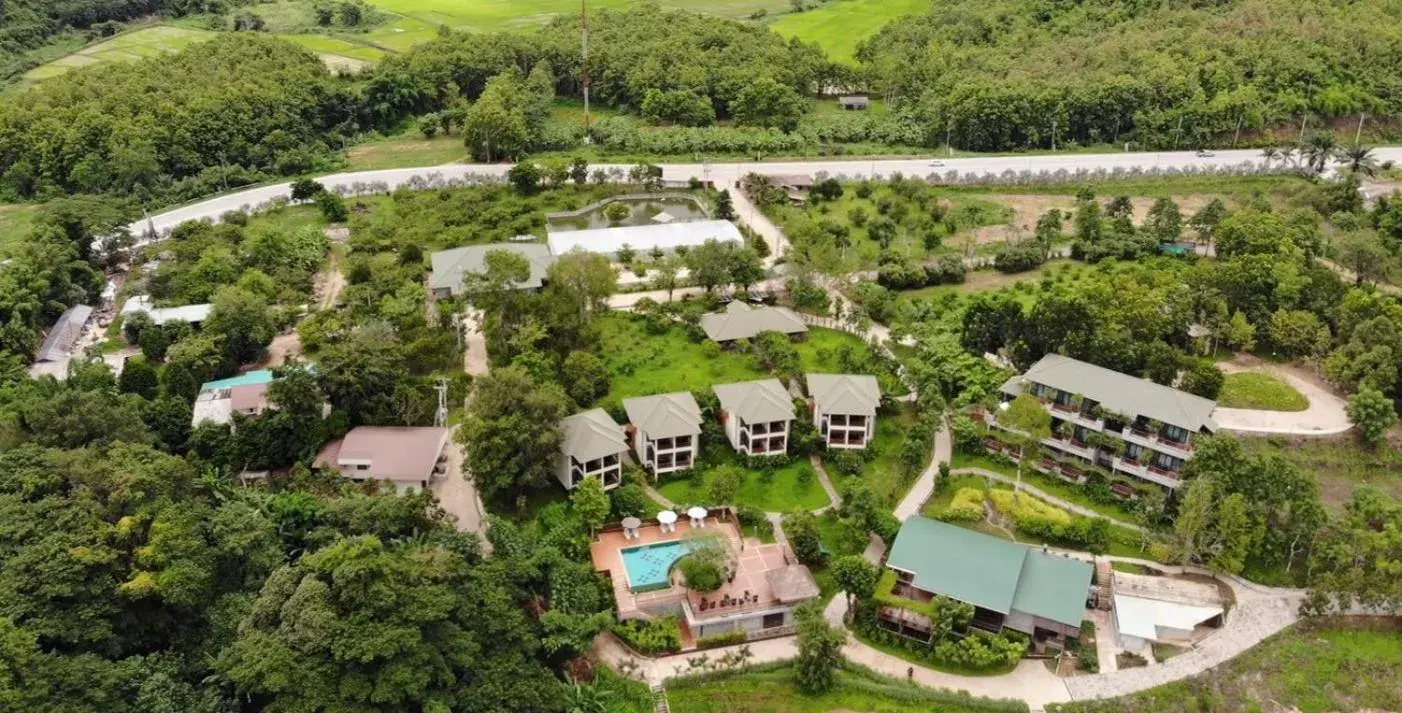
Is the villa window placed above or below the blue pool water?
above

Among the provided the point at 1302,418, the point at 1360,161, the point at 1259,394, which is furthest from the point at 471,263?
the point at 1360,161

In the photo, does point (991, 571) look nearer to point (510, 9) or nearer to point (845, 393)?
point (845, 393)

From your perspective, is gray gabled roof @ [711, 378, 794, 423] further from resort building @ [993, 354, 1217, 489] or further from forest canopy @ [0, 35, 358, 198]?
forest canopy @ [0, 35, 358, 198]

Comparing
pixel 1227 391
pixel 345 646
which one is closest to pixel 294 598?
pixel 345 646

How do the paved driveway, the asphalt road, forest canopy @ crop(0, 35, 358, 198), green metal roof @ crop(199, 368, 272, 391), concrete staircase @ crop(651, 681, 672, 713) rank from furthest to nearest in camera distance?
the asphalt road < forest canopy @ crop(0, 35, 358, 198) < green metal roof @ crop(199, 368, 272, 391) < the paved driveway < concrete staircase @ crop(651, 681, 672, 713)

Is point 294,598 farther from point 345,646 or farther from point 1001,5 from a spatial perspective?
point 1001,5

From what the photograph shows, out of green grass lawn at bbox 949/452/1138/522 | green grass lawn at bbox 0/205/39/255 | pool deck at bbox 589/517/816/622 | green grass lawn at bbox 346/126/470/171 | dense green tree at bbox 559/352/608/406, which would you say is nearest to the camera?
pool deck at bbox 589/517/816/622

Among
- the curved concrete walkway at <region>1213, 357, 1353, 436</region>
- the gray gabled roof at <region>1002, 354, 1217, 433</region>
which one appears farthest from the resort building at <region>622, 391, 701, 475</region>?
the curved concrete walkway at <region>1213, 357, 1353, 436</region>

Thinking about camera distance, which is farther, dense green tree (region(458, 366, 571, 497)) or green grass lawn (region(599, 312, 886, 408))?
green grass lawn (region(599, 312, 886, 408))
